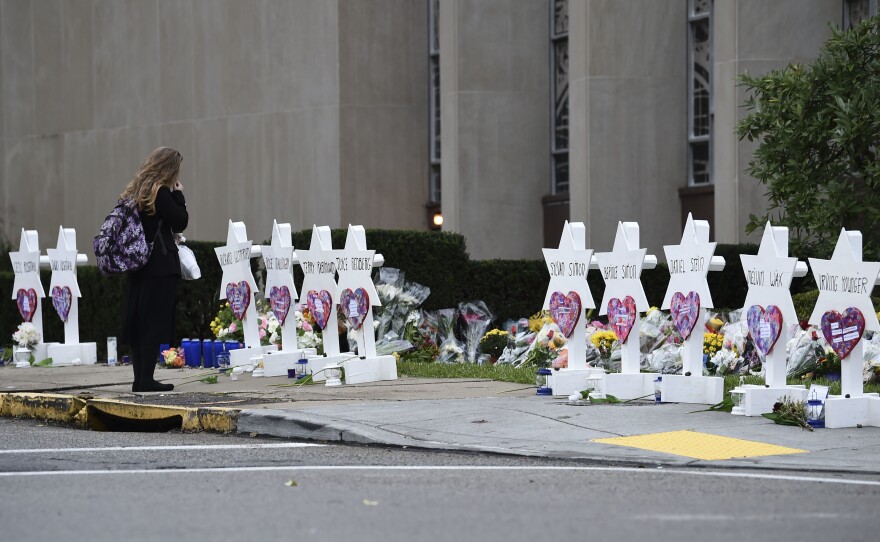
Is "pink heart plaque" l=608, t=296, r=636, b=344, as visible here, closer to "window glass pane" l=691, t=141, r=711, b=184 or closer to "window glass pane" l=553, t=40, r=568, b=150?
"window glass pane" l=691, t=141, r=711, b=184

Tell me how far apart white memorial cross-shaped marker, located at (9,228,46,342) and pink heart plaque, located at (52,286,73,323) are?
450mm

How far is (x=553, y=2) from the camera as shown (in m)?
23.0

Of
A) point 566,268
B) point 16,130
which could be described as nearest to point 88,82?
point 16,130

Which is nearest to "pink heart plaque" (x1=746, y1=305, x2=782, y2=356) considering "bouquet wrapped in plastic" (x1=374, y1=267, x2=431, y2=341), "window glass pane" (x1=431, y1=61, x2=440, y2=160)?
"bouquet wrapped in plastic" (x1=374, y1=267, x2=431, y2=341)

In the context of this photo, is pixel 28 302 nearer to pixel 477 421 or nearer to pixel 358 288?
pixel 358 288

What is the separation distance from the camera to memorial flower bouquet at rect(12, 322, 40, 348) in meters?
15.4

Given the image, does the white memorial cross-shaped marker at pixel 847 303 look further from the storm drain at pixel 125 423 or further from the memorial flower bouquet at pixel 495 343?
the memorial flower bouquet at pixel 495 343

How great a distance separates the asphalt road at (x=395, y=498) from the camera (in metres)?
5.98

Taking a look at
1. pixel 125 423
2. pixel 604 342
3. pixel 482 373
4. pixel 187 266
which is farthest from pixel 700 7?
pixel 125 423

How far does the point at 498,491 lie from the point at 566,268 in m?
4.75

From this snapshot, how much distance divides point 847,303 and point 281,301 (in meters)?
5.47

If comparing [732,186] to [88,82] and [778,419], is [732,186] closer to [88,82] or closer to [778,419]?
[778,419]

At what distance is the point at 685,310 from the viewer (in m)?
10.6

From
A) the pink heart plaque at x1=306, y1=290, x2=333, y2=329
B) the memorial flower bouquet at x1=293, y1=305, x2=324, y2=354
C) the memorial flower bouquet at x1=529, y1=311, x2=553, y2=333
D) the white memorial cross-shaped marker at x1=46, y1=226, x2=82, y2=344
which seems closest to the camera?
the pink heart plaque at x1=306, y1=290, x2=333, y2=329
